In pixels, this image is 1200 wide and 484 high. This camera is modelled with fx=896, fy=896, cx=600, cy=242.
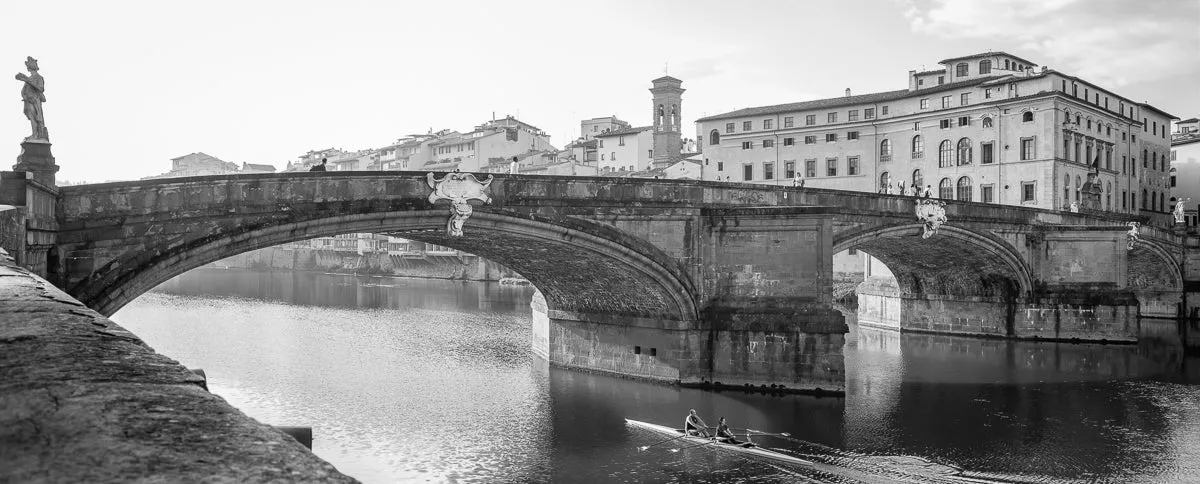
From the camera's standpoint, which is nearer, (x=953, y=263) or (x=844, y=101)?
(x=953, y=263)

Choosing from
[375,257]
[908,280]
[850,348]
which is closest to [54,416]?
[850,348]

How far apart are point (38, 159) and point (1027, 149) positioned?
5009 centimetres

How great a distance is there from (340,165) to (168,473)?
4250 inches

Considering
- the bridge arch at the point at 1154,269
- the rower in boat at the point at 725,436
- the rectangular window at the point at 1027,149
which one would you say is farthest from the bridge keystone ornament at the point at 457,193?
the rectangular window at the point at 1027,149

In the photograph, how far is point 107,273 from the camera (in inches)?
576

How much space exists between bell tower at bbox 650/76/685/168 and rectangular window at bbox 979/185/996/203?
25.5 metres

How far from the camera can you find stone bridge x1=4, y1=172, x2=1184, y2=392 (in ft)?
49.7

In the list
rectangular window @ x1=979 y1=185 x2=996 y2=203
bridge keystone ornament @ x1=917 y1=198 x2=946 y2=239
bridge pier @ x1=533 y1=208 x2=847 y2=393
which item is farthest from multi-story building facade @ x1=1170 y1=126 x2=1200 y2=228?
bridge pier @ x1=533 y1=208 x2=847 y2=393

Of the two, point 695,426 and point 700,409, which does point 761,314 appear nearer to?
point 700,409

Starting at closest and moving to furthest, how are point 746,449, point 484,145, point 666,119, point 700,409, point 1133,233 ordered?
point 746,449 → point 700,409 → point 1133,233 → point 666,119 → point 484,145

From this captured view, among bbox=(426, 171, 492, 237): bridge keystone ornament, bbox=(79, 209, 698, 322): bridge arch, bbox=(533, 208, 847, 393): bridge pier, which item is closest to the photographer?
bbox=(79, 209, 698, 322): bridge arch

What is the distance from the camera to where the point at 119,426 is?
9.75 feet

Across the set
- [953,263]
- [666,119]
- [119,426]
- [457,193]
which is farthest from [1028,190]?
[119,426]

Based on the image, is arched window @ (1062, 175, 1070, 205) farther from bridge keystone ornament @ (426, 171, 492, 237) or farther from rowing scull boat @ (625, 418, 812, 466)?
bridge keystone ornament @ (426, 171, 492, 237)
